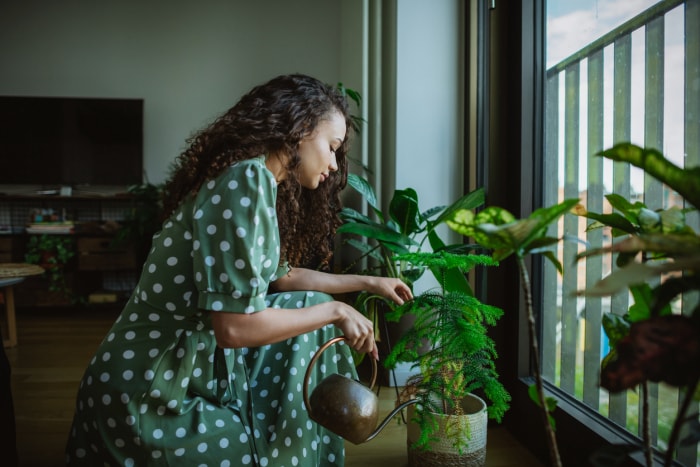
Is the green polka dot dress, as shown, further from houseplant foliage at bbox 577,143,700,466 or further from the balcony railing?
the balcony railing

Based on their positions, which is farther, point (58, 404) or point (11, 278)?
point (11, 278)

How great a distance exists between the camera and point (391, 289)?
1.32 m

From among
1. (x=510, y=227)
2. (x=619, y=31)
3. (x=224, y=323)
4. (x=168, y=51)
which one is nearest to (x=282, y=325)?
(x=224, y=323)

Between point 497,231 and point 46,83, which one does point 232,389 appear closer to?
point 497,231

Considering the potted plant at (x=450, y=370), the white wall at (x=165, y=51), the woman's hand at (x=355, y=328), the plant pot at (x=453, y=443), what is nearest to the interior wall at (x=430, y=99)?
the potted plant at (x=450, y=370)

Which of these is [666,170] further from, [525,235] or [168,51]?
[168,51]

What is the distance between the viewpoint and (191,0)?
4355 millimetres

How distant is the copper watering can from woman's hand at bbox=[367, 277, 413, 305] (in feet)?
1.14

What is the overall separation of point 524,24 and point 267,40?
3.16 metres

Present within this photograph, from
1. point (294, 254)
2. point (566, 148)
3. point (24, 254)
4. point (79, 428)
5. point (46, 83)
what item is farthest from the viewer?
point (46, 83)

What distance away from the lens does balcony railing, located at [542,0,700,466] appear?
43.7 inches

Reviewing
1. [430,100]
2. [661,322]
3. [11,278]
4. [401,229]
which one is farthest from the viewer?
[11,278]

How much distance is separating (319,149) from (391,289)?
42 cm

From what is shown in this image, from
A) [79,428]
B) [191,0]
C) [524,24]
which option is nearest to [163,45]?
[191,0]
